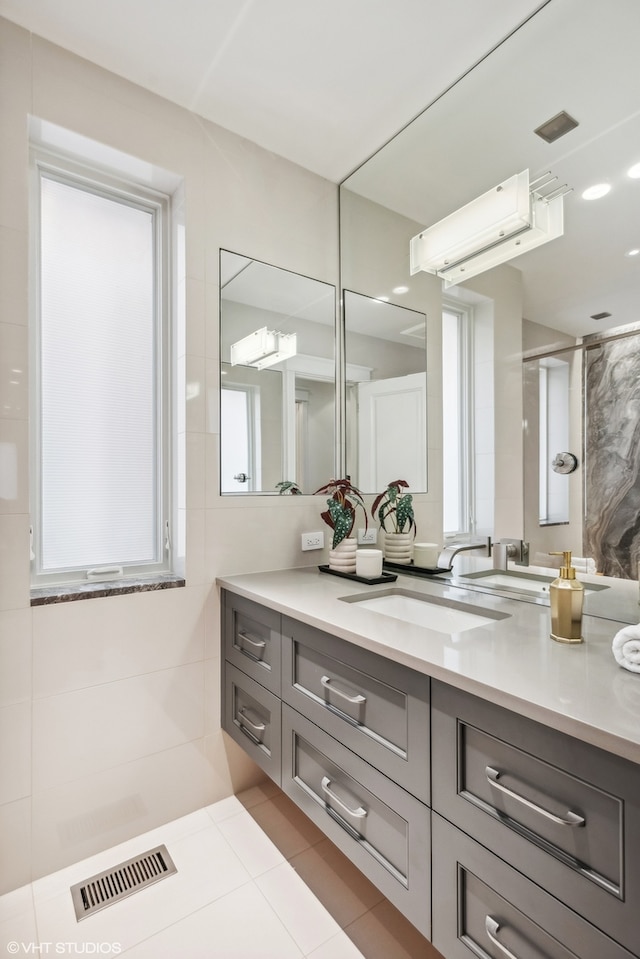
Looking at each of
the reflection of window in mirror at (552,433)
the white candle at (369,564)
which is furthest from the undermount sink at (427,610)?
the reflection of window in mirror at (552,433)

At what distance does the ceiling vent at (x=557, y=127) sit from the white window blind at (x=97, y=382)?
1.35 meters

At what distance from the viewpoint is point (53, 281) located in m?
1.58

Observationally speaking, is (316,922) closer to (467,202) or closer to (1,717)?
(1,717)

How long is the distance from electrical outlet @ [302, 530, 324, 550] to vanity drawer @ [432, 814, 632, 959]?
1.15 m

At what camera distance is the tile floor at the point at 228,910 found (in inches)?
46.7

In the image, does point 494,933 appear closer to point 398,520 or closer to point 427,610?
point 427,610

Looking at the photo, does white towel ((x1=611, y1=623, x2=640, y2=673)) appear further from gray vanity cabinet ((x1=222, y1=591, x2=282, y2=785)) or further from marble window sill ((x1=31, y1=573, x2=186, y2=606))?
marble window sill ((x1=31, y1=573, x2=186, y2=606))

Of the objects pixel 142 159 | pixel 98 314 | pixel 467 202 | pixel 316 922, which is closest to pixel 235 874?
pixel 316 922

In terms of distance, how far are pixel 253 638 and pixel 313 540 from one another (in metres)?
0.53

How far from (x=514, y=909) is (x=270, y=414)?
5.20 ft

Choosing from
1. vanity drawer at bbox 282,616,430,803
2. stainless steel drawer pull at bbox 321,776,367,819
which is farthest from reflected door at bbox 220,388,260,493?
stainless steel drawer pull at bbox 321,776,367,819

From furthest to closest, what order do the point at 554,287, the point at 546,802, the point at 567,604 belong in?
the point at 554,287
the point at 567,604
the point at 546,802

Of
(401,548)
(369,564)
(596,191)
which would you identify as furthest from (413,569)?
(596,191)

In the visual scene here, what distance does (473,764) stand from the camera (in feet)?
2.77
